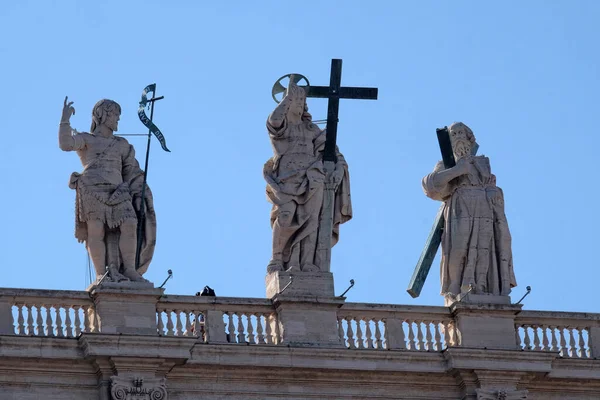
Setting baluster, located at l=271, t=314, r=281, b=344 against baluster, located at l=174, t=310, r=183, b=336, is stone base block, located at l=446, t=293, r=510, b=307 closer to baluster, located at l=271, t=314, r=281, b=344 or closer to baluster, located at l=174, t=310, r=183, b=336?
baluster, located at l=271, t=314, r=281, b=344

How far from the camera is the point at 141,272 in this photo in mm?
35125

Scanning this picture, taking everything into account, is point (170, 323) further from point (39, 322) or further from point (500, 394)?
point (500, 394)

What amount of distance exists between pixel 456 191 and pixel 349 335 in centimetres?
287

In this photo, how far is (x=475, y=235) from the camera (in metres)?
36.6

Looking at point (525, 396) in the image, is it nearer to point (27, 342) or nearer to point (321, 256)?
point (321, 256)

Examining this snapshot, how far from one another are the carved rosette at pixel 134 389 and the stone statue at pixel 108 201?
58.1 inches

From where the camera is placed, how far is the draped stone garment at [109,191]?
115 ft

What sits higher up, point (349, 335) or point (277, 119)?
point (277, 119)

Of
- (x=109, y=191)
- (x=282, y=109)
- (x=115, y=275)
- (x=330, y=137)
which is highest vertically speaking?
(x=282, y=109)

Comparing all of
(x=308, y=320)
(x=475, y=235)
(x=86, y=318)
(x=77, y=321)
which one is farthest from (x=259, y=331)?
(x=475, y=235)

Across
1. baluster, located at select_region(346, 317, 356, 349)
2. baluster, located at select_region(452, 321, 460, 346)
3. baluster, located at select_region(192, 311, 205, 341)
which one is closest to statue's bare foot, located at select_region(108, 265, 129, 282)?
baluster, located at select_region(192, 311, 205, 341)

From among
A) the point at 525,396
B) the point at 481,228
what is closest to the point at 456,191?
the point at 481,228

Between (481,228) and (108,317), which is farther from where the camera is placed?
(481,228)

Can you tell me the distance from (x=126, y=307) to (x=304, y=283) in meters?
2.52
